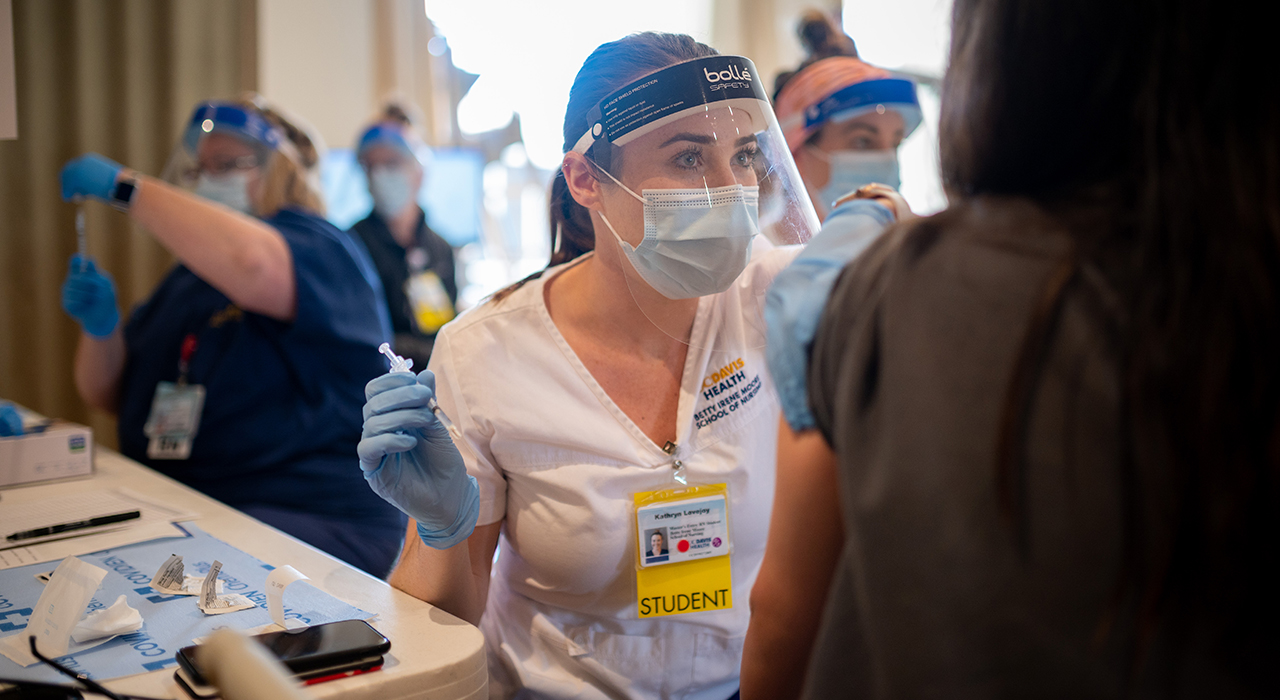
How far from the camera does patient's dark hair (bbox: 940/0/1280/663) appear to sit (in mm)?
473

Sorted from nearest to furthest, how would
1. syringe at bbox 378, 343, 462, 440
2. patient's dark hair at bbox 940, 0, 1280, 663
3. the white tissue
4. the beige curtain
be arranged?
patient's dark hair at bbox 940, 0, 1280, 663, the white tissue, syringe at bbox 378, 343, 462, 440, the beige curtain

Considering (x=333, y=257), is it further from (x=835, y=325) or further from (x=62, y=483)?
(x=835, y=325)

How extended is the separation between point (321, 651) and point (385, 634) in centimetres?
13

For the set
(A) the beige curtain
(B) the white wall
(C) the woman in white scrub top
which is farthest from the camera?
(B) the white wall

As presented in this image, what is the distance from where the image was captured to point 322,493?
1.92m

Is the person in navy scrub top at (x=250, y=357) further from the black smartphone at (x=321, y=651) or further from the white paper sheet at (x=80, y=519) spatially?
the black smartphone at (x=321, y=651)

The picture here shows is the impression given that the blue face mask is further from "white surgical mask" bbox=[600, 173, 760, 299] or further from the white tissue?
the white tissue

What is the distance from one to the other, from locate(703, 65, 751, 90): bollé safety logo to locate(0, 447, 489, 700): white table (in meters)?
0.77

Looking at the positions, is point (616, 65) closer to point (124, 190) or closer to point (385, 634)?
point (385, 634)

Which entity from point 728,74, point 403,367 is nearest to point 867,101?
point 728,74

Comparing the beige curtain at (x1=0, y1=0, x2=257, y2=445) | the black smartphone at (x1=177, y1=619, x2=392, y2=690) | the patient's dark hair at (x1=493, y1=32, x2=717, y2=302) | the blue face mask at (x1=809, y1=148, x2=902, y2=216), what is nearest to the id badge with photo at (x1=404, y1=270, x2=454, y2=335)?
the beige curtain at (x1=0, y1=0, x2=257, y2=445)

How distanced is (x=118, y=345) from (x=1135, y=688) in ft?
7.72

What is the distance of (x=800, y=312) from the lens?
0.66 m

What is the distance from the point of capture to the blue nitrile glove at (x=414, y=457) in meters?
1.00
